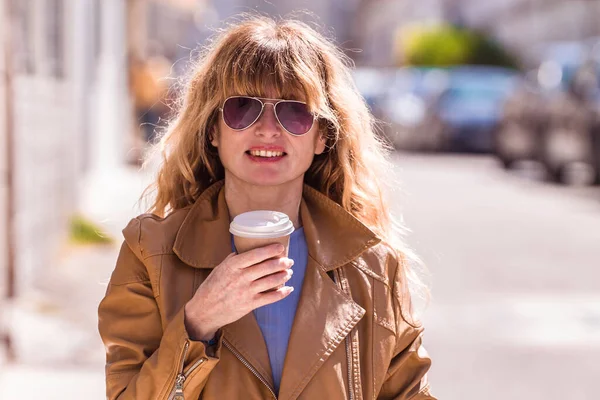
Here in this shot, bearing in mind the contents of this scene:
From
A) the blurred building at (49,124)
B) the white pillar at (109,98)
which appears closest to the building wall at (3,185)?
the blurred building at (49,124)

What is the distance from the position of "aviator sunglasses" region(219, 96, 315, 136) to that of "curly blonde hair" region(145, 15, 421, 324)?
0.07 ft

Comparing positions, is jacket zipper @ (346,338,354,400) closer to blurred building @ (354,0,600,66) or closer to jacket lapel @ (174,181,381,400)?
jacket lapel @ (174,181,381,400)

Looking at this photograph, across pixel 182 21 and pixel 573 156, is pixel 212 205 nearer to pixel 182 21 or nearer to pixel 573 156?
pixel 573 156

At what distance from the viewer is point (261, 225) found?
179 cm

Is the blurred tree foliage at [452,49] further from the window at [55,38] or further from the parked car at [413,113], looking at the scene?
the window at [55,38]

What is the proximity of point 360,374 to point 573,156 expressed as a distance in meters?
12.5

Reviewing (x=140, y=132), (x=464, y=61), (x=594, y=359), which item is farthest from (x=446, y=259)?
(x=464, y=61)

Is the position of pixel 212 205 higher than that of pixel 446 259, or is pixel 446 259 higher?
pixel 212 205

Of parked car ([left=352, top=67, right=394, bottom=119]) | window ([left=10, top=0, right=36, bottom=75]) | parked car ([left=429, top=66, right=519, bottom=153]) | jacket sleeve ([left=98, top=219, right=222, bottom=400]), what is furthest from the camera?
parked car ([left=352, top=67, right=394, bottom=119])

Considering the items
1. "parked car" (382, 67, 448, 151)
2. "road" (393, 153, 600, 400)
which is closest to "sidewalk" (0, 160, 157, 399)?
"road" (393, 153, 600, 400)

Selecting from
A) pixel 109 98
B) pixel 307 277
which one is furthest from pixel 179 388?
pixel 109 98

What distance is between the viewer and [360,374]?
2.01 m

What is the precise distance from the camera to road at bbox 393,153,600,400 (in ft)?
17.4

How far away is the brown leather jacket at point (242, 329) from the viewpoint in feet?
6.25
